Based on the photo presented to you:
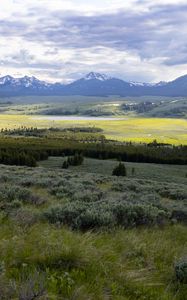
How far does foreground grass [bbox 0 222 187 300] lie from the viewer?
5020 millimetres

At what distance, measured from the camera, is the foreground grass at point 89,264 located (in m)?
5.02

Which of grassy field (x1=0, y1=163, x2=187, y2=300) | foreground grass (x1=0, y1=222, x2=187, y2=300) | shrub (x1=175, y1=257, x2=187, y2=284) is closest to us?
grassy field (x1=0, y1=163, x2=187, y2=300)

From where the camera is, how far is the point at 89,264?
5.70 metres

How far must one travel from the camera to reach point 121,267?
5.86 metres

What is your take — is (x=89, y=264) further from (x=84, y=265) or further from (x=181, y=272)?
(x=181, y=272)

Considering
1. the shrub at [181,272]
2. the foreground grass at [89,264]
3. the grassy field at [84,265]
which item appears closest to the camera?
the grassy field at [84,265]

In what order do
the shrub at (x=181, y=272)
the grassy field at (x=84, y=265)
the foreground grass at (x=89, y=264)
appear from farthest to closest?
the shrub at (x=181, y=272) → the foreground grass at (x=89, y=264) → the grassy field at (x=84, y=265)

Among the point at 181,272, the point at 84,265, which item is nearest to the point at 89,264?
the point at 84,265

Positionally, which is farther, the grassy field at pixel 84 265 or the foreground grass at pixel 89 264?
the foreground grass at pixel 89 264

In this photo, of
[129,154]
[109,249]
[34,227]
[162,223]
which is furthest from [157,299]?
[129,154]

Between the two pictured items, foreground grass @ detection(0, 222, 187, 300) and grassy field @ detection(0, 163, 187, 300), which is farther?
foreground grass @ detection(0, 222, 187, 300)

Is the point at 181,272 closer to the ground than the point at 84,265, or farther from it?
closer to the ground

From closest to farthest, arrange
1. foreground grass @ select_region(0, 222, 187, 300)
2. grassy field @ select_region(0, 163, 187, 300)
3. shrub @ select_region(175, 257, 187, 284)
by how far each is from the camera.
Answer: grassy field @ select_region(0, 163, 187, 300) < foreground grass @ select_region(0, 222, 187, 300) < shrub @ select_region(175, 257, 187, 284)

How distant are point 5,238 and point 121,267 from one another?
1739 millimetres
